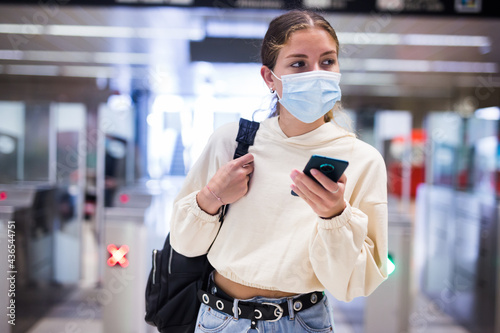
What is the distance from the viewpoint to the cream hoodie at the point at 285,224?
96 cm

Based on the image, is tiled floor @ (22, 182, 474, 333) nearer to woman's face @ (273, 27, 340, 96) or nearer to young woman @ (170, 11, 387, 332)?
young woman @ (170, 11, 387, 332)

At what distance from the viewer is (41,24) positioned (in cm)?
391

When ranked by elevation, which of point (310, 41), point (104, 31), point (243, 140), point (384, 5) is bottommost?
point (243, 140)

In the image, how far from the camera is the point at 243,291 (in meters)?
1.04

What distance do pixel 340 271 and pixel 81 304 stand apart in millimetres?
4125

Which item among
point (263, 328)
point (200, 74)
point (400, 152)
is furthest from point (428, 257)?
point (263, 328)

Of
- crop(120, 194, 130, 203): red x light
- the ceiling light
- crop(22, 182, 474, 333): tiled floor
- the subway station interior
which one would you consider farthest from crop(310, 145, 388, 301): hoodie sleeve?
the ceiling light

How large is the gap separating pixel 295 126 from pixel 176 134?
5.55 m

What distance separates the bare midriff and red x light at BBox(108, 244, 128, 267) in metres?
2.19

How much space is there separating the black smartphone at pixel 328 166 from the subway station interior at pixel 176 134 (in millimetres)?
1420

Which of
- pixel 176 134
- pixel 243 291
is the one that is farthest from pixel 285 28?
pixel 176 134

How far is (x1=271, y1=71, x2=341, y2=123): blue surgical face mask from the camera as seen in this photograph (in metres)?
0.99

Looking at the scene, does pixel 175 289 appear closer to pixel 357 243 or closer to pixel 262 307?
pixel 262 307

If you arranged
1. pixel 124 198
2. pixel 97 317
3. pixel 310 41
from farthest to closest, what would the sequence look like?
pixel 97 317 → pixel 124 198 → pixel 310 41
